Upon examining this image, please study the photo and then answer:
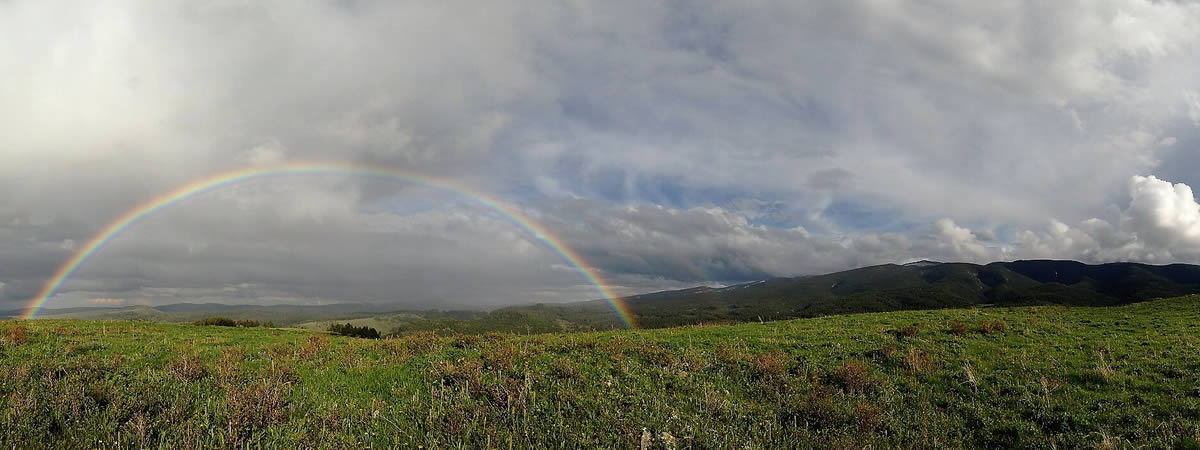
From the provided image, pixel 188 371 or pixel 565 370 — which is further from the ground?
pixel 188 371

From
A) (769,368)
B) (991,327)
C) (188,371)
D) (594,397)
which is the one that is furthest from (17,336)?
(991,327)

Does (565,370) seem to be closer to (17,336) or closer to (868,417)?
(868,417)

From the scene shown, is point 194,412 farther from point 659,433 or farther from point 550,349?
point 550,349

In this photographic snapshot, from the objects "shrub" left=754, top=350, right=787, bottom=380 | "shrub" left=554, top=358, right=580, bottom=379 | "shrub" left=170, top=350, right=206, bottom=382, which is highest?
"shrub" left=170, top=350, right=206, bottom=382

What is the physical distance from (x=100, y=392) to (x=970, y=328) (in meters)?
31.5

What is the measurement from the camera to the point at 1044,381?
41.1ft

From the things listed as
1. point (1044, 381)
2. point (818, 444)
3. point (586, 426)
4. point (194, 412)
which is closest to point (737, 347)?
point (1044, 381)

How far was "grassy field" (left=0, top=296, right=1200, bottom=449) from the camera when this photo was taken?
7.91m

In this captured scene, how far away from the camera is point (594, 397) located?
10.5 metres

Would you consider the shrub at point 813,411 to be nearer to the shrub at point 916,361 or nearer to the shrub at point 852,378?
the shrub at point 852,378

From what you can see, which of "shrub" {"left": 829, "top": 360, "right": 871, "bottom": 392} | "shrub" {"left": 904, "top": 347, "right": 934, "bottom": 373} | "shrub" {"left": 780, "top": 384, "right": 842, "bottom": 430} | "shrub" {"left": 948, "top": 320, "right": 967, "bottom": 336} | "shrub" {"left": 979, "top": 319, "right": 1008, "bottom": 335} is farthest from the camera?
"shrub" {"left": 979, "top": 319, "right": 1008, "bottom": 335}

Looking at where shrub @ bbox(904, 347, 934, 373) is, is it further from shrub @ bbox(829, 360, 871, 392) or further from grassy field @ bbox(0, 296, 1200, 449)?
shrub @ bbox(829, 360, 871, 392)

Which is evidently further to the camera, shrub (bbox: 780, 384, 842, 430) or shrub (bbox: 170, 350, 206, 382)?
shrub (bbox: 170, 350, 206, 382)

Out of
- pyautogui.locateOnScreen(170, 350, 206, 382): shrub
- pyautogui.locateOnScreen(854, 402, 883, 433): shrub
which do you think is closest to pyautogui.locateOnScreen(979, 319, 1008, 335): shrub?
pyautogui.locateOnScreen(854, 402, 883, 433): shrub
